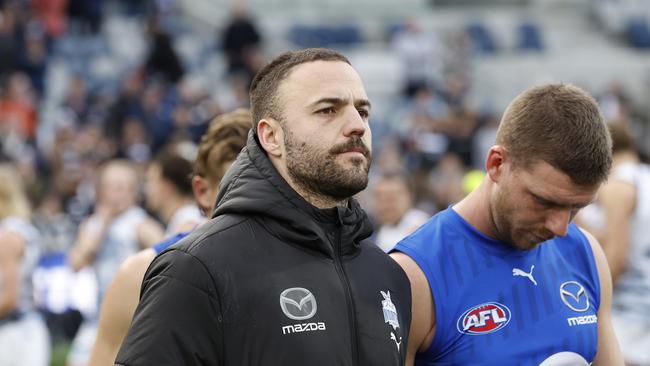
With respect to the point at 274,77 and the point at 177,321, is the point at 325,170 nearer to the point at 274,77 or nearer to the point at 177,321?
the point at 274,77

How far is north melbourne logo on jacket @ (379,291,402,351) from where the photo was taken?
11.1ft

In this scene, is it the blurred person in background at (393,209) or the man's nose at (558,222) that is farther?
the blurred person in background at (393,209)

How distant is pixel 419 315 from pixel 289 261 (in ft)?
2.09

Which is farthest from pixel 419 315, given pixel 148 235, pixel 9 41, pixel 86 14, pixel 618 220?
pixel 86 14

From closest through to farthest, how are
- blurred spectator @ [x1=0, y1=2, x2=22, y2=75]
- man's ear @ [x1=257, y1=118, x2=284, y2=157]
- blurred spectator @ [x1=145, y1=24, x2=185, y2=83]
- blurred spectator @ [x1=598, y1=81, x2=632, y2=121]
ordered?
1. man's ear @ [x1=257, y1=118, x2=284, y2=157]
2. blurred spectator @ [x1=0, y1=2, x2=22, y2=75]
3. blurred spectator @ [x1=145, y1=24, x2=185, y2=83]
4. blurred spectator @ [x1=598, y1=81, x2=632, y2=121]

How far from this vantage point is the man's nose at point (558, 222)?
3.70m

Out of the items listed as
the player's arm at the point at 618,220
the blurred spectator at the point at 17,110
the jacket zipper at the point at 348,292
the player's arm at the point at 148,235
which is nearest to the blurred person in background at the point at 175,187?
the player's arm at the point at 148,235

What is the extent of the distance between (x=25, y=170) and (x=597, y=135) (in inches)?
450

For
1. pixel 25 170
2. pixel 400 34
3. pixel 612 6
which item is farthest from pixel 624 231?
pixel 612 6

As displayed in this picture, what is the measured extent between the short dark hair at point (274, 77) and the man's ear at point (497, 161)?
62cm

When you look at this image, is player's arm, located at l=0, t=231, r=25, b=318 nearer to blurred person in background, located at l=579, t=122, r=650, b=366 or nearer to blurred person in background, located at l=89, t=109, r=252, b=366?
blurred person in background, located at l=89, t=109, r=252, b=366

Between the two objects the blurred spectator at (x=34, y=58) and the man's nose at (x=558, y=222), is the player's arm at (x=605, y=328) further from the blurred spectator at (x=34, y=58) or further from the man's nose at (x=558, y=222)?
the blurred spectator at (x=34, y=58)

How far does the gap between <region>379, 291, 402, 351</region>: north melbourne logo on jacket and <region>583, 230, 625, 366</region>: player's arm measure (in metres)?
0.92

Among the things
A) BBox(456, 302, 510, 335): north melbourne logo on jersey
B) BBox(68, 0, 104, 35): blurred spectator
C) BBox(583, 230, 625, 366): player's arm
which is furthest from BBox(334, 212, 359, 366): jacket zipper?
BBox(68, 0, 104, 35): blurred spectator
